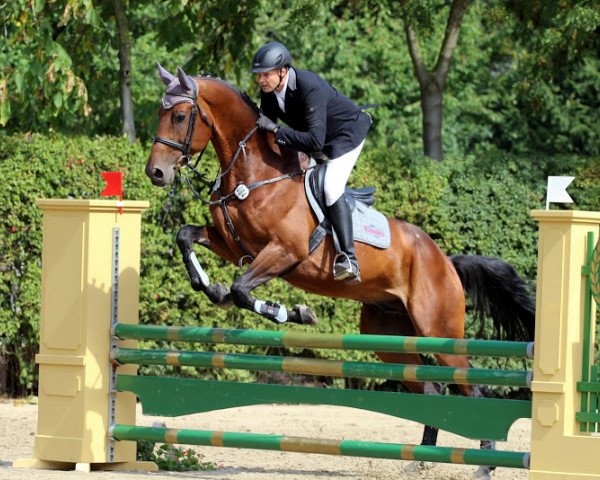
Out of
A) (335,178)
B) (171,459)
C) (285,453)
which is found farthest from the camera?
(285,453)

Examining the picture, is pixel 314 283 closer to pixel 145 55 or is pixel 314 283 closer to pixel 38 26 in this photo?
pixel 38 26

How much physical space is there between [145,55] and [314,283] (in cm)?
1139

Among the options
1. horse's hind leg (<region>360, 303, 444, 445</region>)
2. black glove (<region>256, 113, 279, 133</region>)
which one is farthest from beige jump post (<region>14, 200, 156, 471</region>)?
horse's hind leg (<region>360, 303, 444, 445</region>)

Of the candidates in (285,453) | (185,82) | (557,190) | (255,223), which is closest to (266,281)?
(255,223)

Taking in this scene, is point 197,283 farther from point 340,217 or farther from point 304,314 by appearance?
point 340,217

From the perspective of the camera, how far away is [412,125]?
18938mm

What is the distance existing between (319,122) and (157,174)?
2.85 feet

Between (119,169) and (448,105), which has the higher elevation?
(448,105)

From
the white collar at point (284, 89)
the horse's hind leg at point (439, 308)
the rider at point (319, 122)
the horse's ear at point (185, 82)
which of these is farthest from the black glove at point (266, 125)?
the horse's hind leg at point (439, 308)

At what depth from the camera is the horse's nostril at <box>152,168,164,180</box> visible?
6098 millimetres

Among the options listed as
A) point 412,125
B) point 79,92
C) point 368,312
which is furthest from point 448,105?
point 368,312

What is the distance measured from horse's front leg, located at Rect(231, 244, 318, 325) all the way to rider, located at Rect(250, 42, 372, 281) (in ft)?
1.12

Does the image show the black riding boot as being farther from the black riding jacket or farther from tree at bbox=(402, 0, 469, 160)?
tree at bbox=(402, 0, 469, 160)

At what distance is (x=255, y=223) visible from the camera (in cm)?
634
